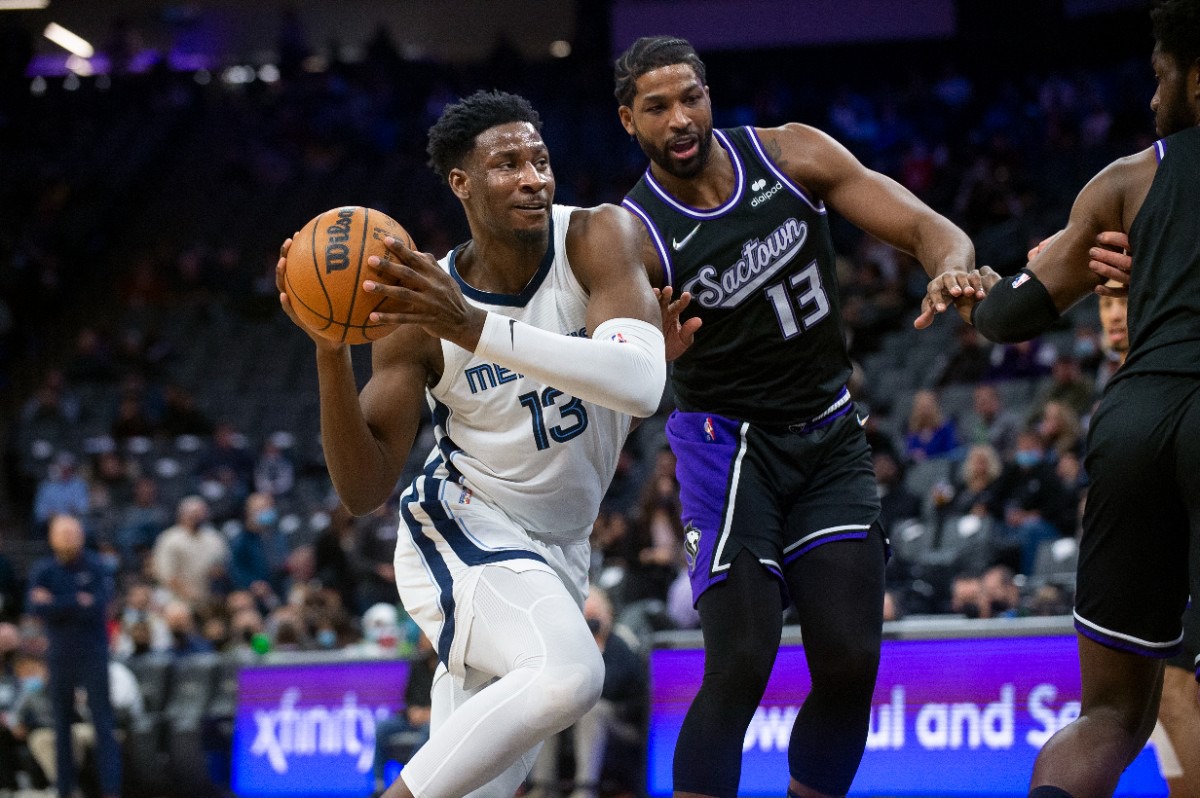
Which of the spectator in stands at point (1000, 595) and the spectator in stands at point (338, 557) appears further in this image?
the spectator in stands at point (338, 557)

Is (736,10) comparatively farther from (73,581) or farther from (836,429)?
(836,429)

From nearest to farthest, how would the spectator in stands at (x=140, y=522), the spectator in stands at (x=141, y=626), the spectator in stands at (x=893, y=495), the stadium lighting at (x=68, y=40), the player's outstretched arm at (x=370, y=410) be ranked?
the player's outstretched arm at (x=370, y=410), the spectator in stands at (x=893, y=495), the spectator in stands at (x=141, y=626), the spectator in stands at (x=140, y=522), the stadium lighting at (x=68, y=40)

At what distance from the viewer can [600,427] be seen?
4438mm

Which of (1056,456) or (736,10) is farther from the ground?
(736,10)

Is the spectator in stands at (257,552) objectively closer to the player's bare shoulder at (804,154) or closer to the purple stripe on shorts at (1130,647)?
the player's bare shoulder at (804,154)

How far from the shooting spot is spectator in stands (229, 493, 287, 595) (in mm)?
13664

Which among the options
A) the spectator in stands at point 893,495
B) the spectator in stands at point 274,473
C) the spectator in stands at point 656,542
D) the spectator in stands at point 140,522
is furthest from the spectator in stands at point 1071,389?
the spectator in stands at point 140,522

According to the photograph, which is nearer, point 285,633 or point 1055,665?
point 1055,665

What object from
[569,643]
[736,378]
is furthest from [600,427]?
[569,643]

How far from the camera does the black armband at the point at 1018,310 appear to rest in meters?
3.75

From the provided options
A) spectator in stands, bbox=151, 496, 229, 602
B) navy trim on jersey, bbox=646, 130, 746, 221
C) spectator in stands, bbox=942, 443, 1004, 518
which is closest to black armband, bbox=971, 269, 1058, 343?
navy trim on jersey, bbox=646, 130, 746, 221

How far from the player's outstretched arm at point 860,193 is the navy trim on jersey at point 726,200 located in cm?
11

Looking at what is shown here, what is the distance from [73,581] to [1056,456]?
280 inches

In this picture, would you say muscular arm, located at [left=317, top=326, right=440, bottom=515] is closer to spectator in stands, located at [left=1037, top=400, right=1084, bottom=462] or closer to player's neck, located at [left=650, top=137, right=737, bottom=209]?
player's neck, located at [left=650, top=137, right=737, bottom=209]
